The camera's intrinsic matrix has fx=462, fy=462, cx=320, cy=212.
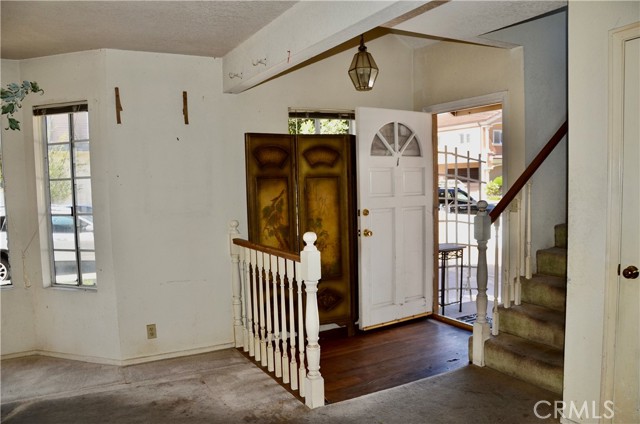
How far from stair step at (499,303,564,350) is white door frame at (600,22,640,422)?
0.77 m

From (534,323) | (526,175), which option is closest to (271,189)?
(526,175)

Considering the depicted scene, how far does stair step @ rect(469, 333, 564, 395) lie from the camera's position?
2.82 metres

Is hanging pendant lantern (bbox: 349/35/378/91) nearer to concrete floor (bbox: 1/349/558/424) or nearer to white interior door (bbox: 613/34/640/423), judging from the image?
white interior door (bbox: 613/34/640/423)

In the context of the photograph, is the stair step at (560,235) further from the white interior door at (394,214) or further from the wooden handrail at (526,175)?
the white interior door at (394,214)

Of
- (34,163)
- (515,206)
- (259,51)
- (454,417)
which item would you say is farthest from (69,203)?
(515,206)

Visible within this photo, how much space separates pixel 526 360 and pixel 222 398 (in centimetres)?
194

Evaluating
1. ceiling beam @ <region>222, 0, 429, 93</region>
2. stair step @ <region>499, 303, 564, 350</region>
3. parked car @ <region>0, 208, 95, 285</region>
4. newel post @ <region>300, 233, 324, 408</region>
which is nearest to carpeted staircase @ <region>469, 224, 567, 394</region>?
stair step @ <region>499, 303, 564, 350</region>

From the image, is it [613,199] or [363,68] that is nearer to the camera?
[613,199]

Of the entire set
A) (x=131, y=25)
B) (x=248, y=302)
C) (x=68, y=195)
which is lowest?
(x=248, y=302)

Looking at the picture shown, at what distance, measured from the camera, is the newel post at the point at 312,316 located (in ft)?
8.65

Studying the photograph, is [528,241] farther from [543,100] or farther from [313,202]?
[313,202]

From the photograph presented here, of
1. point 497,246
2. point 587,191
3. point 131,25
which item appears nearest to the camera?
point 587,191

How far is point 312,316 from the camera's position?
8.84 ft

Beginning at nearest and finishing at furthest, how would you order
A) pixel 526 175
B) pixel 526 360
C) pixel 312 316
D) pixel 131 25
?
1. pixel 312 316
2. pixel 131 25
3. pixel 526 360
4. pixel 526 175
